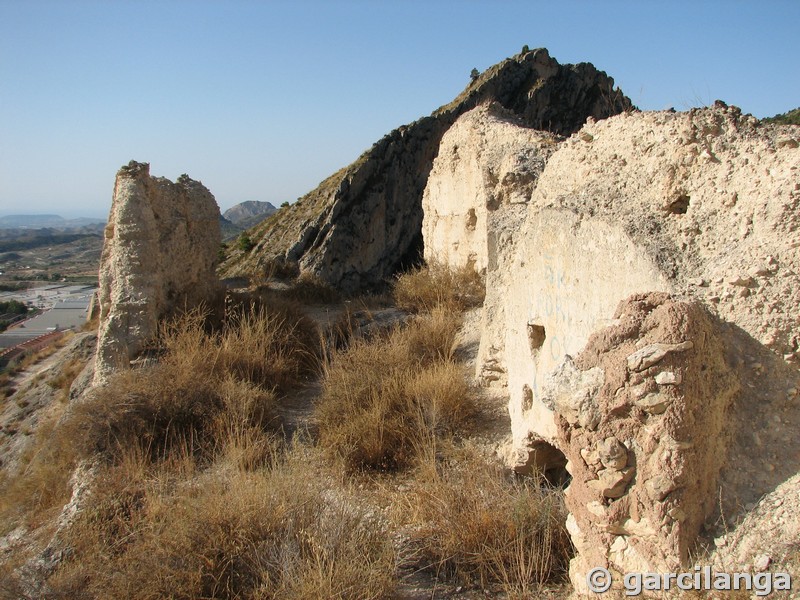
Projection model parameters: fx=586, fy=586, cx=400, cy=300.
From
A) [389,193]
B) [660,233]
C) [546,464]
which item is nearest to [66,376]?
[546,464]

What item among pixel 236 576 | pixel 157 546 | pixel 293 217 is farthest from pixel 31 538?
pixel 293 217

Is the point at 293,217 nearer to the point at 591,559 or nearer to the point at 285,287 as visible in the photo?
the point at 285,287

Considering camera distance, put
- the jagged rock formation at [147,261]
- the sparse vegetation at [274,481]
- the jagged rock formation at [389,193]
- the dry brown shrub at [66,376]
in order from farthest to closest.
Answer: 1. the jagged rock formation at [389,193]
2. the dry brown shrub at [66,376]
3. the jagged rock formation at [147,261]
4. the sparse vegetation at [274,481]

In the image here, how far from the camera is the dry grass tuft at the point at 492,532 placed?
9.02ft

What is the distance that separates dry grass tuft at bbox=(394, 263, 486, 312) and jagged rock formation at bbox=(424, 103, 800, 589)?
383 centimetres

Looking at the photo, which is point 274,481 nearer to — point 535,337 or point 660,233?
point 535,337

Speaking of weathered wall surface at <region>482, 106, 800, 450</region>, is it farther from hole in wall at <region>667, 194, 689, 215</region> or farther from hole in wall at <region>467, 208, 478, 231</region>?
hole in wall at <region>467, 208, 478, 231</region>

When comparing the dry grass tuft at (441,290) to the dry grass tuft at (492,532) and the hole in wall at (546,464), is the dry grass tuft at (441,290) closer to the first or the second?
the hole in wall at (546,464)

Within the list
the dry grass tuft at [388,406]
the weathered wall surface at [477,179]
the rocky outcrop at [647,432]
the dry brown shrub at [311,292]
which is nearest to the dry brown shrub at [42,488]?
the dry grass tuft at [388,406]

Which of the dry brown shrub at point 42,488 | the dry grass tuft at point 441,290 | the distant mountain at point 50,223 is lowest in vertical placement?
the dry brown shrub at point 42,488

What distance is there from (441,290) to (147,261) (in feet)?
11.2

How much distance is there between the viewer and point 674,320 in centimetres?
218

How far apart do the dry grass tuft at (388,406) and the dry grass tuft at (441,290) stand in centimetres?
171

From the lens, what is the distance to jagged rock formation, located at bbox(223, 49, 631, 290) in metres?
13.8
